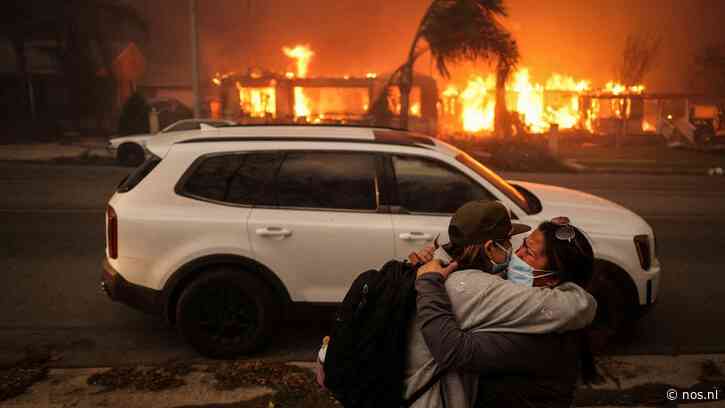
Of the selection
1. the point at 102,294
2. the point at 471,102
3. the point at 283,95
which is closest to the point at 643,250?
the point at 102,294

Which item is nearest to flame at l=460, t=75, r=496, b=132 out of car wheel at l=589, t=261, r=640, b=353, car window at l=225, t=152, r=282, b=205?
car wheel at l=589, t=261, r=640, b=353

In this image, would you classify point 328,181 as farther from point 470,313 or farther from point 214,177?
point 470,313

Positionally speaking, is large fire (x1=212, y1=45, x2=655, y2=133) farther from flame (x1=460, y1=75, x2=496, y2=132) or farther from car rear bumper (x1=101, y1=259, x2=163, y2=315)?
car rear bumper (x1=101, y1=259, x2=163, y2=315)

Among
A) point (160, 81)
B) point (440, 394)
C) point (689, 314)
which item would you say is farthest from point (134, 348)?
point (160, 81)

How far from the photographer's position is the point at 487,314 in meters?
2.05

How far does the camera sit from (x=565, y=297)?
2.08 m

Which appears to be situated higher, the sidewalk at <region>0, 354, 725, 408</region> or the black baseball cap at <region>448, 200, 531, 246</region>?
the black baseball cap at <region>448, 200, 531, 246</region>

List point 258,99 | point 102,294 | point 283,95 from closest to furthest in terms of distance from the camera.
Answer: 1. point 102,294
2. point 258,99
3. point 283,95

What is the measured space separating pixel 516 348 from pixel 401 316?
382 millimetres

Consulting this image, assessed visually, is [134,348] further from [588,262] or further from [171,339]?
[588,262]

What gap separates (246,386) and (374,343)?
2.53m

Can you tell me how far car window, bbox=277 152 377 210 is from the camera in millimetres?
4977

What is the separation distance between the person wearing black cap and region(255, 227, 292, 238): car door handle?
275 cm

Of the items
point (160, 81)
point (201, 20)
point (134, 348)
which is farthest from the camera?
point (201, 20)
